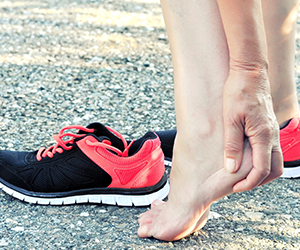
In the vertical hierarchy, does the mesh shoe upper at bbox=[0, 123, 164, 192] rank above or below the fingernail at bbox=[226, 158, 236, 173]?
below

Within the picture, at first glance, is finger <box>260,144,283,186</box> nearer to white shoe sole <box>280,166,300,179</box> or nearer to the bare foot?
the bare foot

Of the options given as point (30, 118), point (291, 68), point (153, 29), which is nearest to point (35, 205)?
point (30, 118)

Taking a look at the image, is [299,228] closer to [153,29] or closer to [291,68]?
[291,68]

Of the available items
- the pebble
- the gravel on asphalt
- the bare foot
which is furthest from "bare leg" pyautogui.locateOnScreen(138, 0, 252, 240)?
the pebble

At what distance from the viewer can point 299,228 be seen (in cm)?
134

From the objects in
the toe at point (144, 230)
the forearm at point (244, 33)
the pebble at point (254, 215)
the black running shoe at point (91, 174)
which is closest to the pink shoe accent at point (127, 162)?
the black running shoe at point (91, 174)

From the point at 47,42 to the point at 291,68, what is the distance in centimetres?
221

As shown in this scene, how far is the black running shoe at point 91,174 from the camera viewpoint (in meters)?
1.44

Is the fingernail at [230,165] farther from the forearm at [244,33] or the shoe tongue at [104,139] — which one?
the shoe tongue at [104,139]

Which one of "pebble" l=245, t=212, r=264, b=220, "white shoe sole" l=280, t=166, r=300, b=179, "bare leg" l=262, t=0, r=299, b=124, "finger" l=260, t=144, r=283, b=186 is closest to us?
"finger" l=260, t=144, r=283, b=186

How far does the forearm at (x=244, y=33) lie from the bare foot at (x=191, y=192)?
0.24m

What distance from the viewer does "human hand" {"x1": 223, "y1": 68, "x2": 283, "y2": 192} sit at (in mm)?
1051

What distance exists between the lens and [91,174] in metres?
1.45

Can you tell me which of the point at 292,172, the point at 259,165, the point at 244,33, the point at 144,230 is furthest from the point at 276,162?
the point at 292,172
